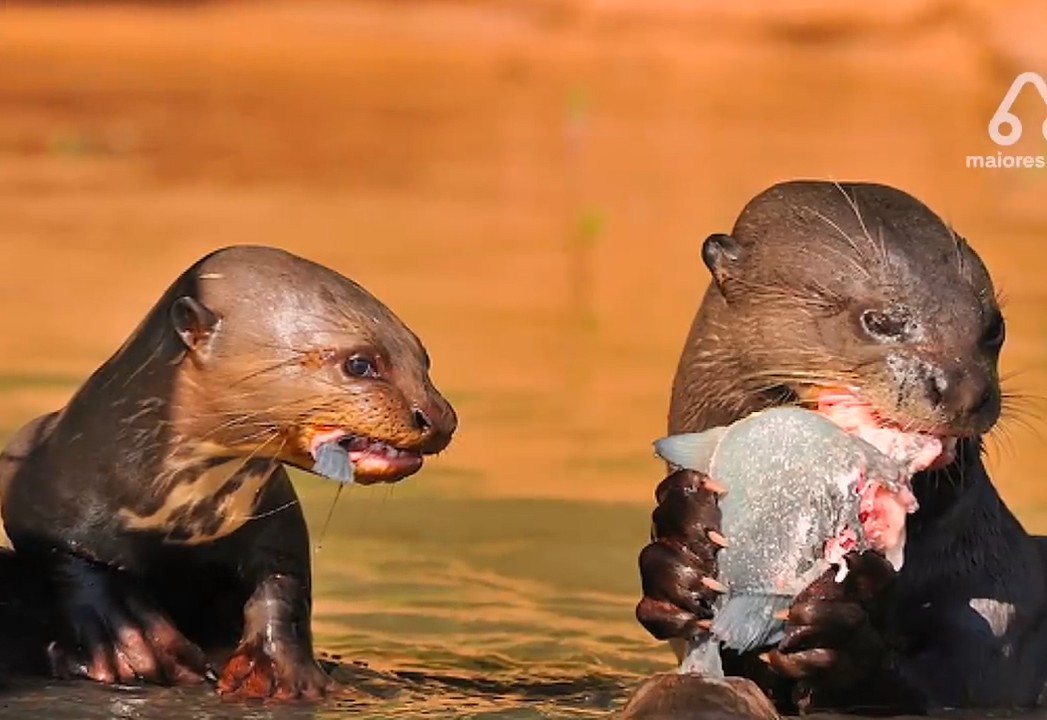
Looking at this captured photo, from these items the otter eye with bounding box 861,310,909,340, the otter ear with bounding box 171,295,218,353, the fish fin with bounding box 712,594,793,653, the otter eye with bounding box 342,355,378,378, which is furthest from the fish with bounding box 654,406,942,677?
the otter ear with bounding box 171,295,218,353

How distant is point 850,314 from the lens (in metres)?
5.71

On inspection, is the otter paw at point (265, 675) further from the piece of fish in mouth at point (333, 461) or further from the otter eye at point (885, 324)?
the otter eye at point (885, 324)

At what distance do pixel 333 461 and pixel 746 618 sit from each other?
2.83ft

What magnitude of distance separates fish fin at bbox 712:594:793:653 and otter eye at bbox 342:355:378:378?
82cm

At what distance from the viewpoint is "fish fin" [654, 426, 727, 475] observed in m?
5.43

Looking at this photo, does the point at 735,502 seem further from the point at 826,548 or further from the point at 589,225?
the point at 589,225

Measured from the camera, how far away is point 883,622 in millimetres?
5562

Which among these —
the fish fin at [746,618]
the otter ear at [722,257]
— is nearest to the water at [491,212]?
the fish fin at [746,618]

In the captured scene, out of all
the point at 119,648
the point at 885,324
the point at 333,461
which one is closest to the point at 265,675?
the point at 119,648

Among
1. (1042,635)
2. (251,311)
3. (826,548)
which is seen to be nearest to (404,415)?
(251,311)

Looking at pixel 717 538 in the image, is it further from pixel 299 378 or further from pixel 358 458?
pixel 299 378

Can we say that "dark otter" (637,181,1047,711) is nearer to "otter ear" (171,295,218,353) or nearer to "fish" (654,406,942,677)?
"fish" (654,406,942,677)

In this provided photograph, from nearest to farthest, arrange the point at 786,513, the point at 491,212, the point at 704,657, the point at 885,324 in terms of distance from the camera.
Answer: the point at 786,513 → the point at 704,657 → the point at 885,324 → the point at 491,212

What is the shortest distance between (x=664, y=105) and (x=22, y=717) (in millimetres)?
11359
